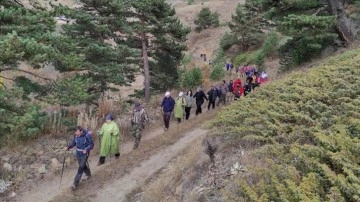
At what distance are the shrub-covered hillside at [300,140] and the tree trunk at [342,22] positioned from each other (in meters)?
11.0

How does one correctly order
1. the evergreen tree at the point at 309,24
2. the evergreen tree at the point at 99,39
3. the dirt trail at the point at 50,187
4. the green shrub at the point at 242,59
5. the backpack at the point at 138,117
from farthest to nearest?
the green shrub at the point at 242,59 → the evergreen tree at the point at 309,24 → the evergreen tree at the point at 99,39 → the backpack at the point at 138,117 → the dirt trail at the point at 50,187

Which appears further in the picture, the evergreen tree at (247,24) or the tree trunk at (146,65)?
the evergreen tree at (247,24)

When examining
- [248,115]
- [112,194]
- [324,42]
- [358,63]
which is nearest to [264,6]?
[324,42]

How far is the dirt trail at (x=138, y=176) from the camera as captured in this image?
1027cm

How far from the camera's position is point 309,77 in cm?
1091

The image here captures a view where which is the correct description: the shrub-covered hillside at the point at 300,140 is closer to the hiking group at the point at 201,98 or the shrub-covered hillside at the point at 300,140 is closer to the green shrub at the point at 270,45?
the hiking group at the point at 201,98

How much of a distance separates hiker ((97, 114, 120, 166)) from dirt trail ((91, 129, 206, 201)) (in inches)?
40.0

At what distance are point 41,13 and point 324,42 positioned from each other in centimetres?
1581

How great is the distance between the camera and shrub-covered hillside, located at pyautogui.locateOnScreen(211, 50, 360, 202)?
5641 mm

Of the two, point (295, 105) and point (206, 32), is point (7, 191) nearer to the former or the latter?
point (295, 105)

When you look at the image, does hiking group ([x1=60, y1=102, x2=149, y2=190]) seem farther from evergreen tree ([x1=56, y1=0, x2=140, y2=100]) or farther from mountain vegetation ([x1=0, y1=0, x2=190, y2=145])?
evergreen tree ([x1=56, y1=0, x2=140, y2=100])

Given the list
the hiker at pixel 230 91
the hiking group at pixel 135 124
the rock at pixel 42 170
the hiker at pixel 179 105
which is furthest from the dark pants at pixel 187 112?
the rock at pixel 42 170

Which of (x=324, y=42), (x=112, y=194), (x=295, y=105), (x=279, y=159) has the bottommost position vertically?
(x=112, y=194)

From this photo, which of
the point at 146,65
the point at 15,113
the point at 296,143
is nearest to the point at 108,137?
the point at 15,113
